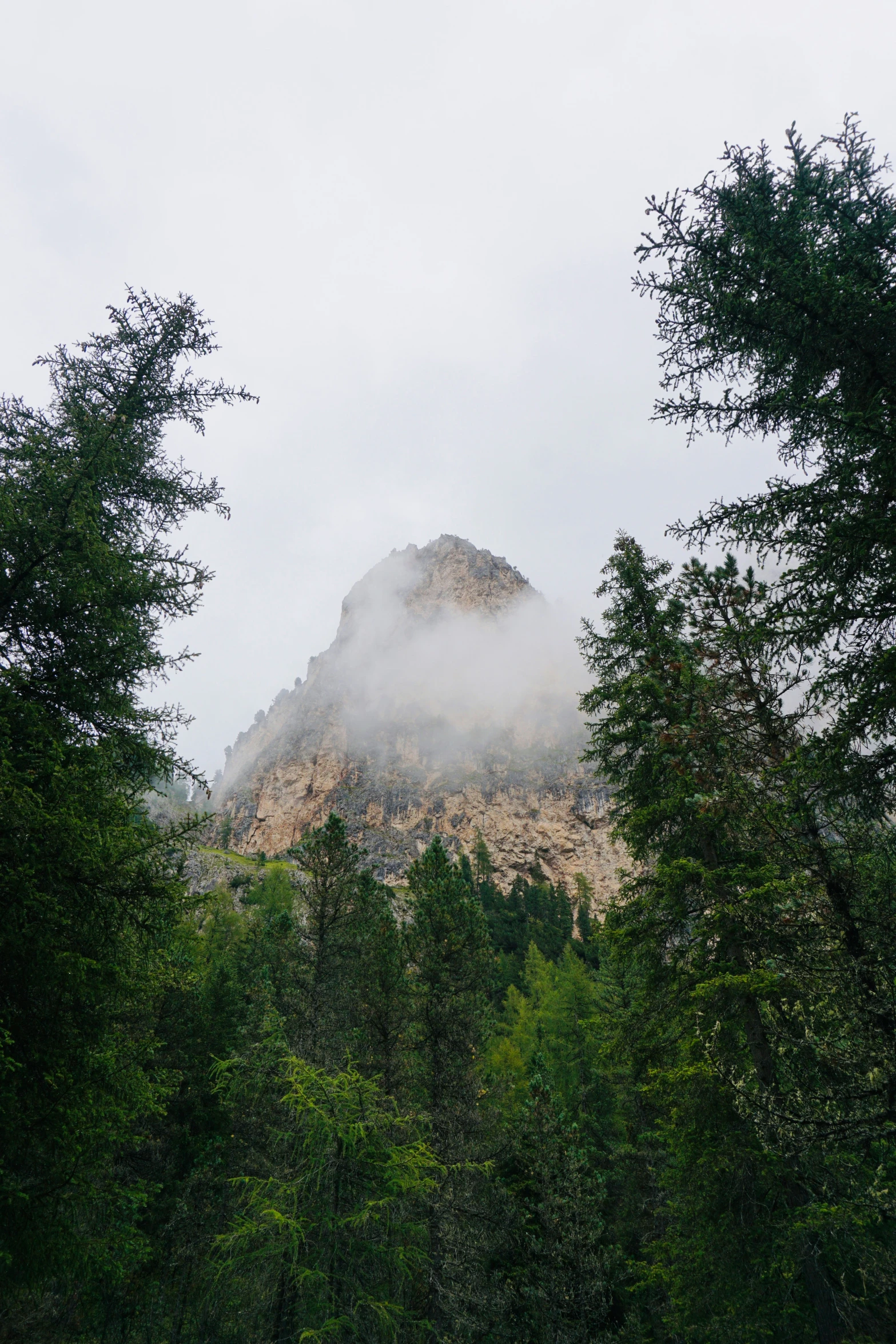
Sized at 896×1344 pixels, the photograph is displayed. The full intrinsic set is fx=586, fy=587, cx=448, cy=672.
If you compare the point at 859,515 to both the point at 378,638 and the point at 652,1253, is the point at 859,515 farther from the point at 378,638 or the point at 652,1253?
the point at 378,638

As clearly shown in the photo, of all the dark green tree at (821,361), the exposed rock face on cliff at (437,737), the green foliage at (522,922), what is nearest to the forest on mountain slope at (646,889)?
the dark green tree at (821,361)

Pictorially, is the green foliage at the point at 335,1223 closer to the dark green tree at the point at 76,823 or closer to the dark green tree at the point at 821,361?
the dark green tree at the point at 76,823

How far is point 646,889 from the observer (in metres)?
11.3

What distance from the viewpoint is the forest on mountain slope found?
5.45 metres

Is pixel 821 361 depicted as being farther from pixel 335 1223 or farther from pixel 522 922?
pixel 522 922

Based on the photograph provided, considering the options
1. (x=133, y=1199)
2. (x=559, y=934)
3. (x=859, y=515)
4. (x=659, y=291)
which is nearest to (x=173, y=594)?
(x=659, y=291)

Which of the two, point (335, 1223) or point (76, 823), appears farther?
point (335, 1223)

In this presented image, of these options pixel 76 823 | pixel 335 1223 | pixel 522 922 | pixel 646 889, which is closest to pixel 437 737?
pixel 522 922

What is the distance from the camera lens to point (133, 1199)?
26.4 ft

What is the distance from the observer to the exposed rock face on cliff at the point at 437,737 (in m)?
116

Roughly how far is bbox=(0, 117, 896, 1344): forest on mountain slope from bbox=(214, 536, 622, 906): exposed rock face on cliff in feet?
251

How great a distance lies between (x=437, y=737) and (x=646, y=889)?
127 m

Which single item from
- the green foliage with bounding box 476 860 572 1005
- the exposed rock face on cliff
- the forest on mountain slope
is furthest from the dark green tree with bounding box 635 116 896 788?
the exposed rock face on cliff

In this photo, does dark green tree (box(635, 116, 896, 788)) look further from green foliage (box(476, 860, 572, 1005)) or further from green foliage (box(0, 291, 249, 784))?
green foliage (box(476, 860, 572, 1005))
